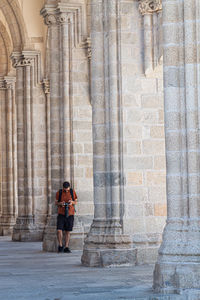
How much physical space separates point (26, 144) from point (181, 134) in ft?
43.3

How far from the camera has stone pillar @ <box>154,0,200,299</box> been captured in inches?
384

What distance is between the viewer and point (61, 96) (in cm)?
1816

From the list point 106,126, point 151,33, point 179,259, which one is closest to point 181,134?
point 179,259

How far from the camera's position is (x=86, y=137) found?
18.0 meters

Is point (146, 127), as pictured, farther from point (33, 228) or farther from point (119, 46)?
point (33, 228)

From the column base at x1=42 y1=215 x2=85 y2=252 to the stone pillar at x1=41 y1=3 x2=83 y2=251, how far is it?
2 centimetres

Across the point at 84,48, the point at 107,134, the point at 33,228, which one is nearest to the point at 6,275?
the point at 107,134

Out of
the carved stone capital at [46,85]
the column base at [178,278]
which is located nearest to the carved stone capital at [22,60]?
the carved stone capital at [46,85]

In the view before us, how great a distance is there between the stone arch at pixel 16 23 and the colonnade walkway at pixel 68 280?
8.27 meters

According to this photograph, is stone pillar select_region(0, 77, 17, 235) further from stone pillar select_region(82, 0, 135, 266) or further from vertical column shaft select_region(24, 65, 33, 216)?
stone pillar select_region(82, 0, 135, 266)

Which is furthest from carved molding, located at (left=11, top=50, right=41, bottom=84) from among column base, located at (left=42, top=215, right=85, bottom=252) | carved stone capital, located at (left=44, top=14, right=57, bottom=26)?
column base, located at (left=42, top=215, right=85, bottom=252)

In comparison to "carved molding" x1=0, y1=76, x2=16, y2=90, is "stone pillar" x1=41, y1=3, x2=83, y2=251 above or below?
below

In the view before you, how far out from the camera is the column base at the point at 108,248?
44.2 ft

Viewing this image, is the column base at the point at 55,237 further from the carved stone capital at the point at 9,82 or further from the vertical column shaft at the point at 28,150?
the carved stone capital at the point at 9,82
